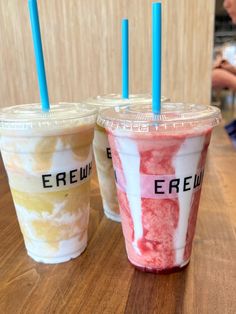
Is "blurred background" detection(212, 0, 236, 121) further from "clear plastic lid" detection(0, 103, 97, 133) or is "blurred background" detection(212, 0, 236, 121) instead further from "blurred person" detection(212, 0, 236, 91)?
"clear plastic lid" detection(0, 103, 97, 133)

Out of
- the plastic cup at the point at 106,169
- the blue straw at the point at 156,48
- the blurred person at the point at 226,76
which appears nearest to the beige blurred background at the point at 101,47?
the blurred person at the point at 226,76

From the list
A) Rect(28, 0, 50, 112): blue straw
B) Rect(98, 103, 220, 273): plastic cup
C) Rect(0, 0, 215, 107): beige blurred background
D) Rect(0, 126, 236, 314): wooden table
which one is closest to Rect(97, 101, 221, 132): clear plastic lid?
Rect(98, 103, 220, 273): plastic cup

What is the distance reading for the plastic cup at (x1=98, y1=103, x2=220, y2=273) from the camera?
0.50 metres

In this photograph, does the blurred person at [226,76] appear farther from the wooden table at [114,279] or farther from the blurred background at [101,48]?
the wooden table at [114,279]

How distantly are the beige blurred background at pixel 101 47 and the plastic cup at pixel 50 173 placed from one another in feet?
3.48

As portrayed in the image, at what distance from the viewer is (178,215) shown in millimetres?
539

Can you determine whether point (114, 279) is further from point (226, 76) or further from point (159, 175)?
point (226, 76)

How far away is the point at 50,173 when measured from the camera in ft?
1.83

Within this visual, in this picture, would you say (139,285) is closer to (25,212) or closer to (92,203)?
(25,212)

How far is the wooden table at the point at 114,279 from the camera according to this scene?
46cm

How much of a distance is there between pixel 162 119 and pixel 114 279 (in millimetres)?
278

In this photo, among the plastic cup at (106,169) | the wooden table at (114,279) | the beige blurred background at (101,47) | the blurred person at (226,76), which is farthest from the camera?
the blurred person at (226,76)

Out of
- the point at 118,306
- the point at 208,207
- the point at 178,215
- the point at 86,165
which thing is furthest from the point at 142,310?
the point at 208,207

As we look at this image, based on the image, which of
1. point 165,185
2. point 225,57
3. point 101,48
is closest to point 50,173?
point 165,185
